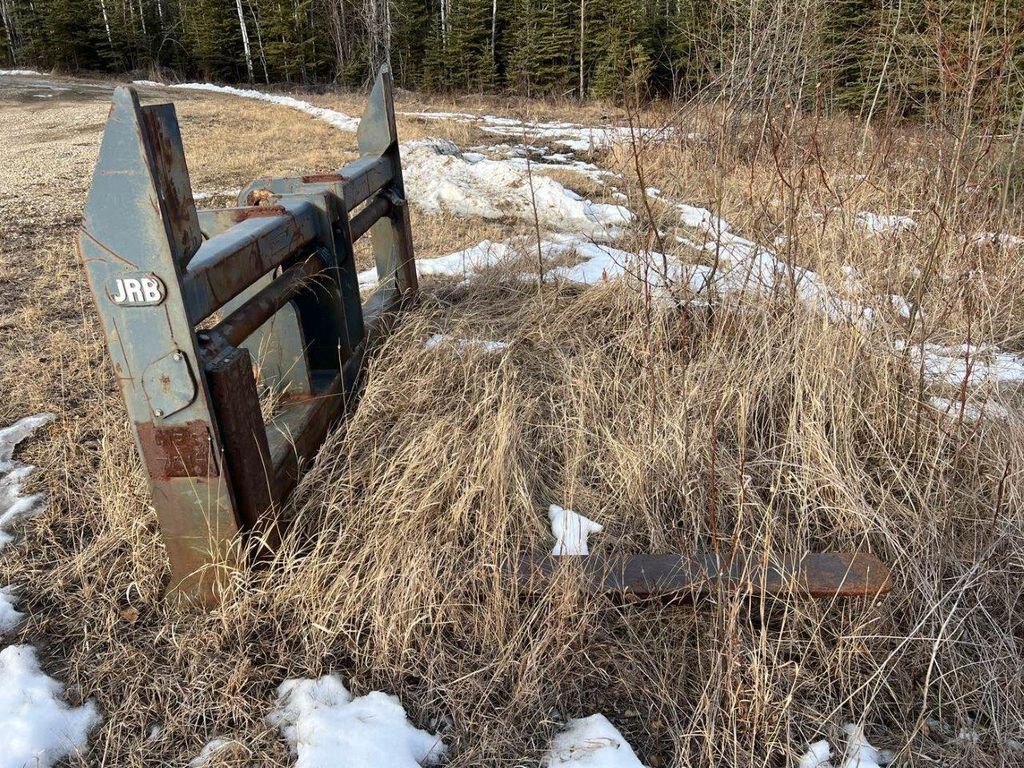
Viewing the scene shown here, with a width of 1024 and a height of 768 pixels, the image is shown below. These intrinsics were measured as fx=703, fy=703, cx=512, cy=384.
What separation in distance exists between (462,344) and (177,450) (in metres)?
1.58

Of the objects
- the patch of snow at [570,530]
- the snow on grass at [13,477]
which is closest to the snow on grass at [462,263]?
the snow on grass at [13,477]

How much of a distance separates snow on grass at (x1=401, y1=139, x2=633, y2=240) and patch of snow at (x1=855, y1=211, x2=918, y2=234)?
1939 mm

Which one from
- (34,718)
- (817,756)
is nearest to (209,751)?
(34,718)

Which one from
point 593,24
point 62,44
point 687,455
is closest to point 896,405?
point 687,455

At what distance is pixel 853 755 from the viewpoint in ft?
5.24

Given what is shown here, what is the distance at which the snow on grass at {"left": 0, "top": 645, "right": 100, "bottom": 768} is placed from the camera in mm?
1550

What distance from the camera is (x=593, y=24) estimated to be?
28.3 meters

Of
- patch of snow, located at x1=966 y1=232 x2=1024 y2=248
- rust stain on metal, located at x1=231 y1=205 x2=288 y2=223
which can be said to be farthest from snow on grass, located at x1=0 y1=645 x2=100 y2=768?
patch of snow, located at x1=966 y1=232 x2=1024 y2=248

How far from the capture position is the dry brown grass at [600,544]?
5.60ft

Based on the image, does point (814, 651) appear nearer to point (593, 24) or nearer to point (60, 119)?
point (60, 119)

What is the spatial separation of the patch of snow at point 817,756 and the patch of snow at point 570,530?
0.73 meters

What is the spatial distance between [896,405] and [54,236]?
619cm

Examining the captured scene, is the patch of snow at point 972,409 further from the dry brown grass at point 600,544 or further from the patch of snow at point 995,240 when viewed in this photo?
the patch of snow at point 995,240

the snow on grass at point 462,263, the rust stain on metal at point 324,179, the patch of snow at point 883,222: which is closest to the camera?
the rust stain on metal at point 324,179
